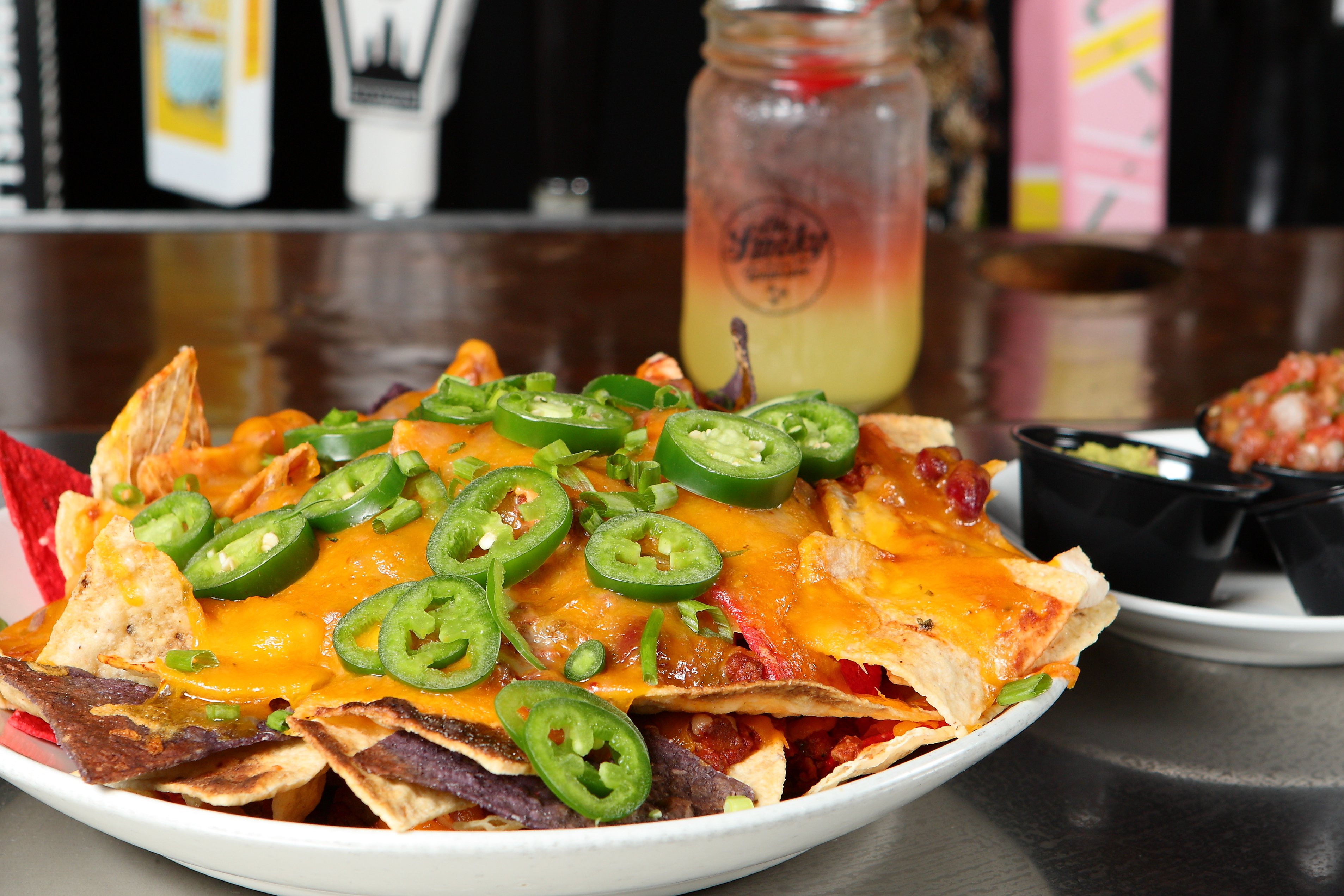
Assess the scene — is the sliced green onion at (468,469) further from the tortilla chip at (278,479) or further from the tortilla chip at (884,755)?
the tortilla chip at (884,755)

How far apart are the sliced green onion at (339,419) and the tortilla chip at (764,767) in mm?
562

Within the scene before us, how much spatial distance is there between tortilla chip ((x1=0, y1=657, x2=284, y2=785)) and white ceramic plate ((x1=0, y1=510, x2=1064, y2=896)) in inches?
0.7

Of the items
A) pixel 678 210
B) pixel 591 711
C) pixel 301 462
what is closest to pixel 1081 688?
pixel 591 711

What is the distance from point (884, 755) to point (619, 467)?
1.17 feet

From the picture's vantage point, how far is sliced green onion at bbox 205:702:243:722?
3.09ft

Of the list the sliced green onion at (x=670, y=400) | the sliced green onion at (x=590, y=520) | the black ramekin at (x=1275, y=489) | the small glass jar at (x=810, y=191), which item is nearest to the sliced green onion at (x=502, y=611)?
the sliced green onion at (x=590, y=520)

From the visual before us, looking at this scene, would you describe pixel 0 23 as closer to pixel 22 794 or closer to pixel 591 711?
pixel 22 794

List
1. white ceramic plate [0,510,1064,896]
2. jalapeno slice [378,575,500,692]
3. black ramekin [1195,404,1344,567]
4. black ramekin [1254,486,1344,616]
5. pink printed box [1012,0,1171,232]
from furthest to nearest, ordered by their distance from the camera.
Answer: pink printed box [1012,0,1171,232] → black ramekin [1195,404,1344,567] → black ramekin [1254,486,1344,616] → jalapeno slice [378,575,500,692] → white ceramic plate [0,510,1064,896]

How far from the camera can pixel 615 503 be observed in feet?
3.56

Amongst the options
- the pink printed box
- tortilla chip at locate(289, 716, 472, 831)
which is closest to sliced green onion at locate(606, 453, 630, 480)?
tortilla chip at locate(289, 716, 472, 831)

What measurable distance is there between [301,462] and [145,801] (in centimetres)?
43

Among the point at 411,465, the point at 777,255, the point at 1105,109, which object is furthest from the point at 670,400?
the point at 1105,109

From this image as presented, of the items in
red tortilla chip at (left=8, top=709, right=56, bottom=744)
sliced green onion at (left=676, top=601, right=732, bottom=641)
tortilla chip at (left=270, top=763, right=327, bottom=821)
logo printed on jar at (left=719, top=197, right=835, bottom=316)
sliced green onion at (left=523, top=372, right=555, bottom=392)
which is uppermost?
logo printed on jar at (left=719, top=197, right=835, bottom=316)

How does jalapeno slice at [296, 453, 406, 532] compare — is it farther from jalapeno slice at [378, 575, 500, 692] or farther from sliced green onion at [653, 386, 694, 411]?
sliced green onion at [653, 386, 694, 411]
